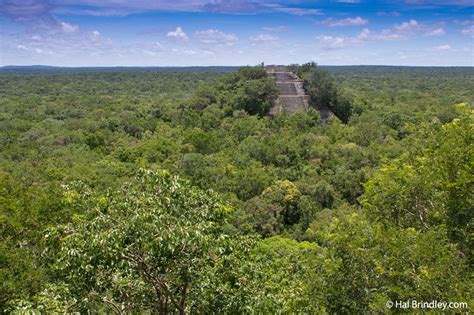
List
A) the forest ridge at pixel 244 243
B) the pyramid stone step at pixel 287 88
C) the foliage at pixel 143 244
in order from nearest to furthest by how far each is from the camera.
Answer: the foliage at pixel 143 244
the forest ridge at pixel 244 243
the pyramid stone step at pixel 287 88

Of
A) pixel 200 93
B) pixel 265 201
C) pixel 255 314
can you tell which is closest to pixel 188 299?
pixel 255 314

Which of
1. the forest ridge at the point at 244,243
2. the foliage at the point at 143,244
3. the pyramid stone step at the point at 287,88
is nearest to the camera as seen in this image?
the foliage at the point at 143,244

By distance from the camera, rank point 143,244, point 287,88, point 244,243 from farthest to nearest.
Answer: point 287,88 < point 244,243 < point 143,244

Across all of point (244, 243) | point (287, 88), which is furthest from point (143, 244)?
point (287, 88)

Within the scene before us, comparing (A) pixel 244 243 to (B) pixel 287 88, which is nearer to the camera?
(A) pixel 244 243

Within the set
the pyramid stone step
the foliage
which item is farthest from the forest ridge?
the pyramid stone step

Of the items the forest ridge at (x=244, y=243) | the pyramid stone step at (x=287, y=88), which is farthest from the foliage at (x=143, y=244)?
the pyramid stone step at (x=287, y=88)

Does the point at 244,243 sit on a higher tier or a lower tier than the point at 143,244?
lower

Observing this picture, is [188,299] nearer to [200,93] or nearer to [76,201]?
[76,201]

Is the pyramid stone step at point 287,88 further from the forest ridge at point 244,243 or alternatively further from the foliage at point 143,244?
the foliage at point 143,244

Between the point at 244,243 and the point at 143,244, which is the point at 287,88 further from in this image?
the point at 143,244

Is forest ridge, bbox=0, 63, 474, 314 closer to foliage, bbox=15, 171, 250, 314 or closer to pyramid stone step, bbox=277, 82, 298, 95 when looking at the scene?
foliage, bbox=15, 171, 250, 314

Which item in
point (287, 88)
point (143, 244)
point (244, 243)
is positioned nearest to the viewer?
point (143, 244)
